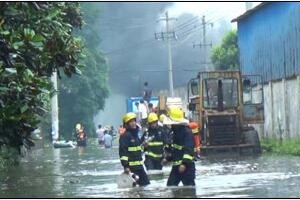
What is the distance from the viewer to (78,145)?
4175cm

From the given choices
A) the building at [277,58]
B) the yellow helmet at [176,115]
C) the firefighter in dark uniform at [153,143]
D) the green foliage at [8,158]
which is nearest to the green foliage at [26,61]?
the yellow helmet at [176,115]

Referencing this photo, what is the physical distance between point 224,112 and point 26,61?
1611cm

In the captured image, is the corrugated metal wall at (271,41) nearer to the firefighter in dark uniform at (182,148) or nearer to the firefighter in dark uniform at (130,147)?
the firefighter in dark uniform at (130,147)

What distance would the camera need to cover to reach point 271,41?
1187 inches

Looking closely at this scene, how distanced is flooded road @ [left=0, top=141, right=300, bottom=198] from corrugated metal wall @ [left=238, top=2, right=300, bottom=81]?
6.02 meters

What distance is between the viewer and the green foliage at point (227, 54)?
44500 mm

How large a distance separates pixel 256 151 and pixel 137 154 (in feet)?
40.5

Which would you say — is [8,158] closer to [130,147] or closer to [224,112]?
[224,112]

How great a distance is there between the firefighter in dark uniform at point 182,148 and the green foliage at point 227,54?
31.4 metres

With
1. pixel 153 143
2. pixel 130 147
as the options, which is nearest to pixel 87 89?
pixel 153 143

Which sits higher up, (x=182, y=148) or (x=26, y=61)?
(x=26, y=61)

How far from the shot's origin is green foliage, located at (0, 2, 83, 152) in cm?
845

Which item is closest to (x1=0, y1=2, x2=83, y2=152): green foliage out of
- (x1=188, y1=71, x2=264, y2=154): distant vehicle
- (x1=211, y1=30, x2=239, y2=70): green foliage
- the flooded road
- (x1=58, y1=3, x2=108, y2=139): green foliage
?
the flooded road

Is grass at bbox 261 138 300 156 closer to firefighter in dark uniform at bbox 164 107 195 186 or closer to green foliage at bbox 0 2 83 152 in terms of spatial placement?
firefighter in dark uniform at bbox 164 107 195 186
